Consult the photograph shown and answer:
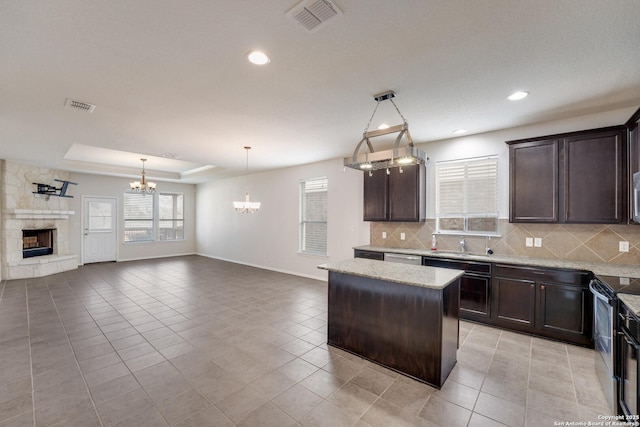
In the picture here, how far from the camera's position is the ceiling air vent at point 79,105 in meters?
3.11

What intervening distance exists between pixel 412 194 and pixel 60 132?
5627mm

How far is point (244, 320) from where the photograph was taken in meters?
3.94

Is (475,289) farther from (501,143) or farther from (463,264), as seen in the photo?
(501,143)

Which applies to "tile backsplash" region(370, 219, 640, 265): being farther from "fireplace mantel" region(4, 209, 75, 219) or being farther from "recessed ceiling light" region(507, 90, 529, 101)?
"fireplace mantel" region(4, 209, 75, 219)

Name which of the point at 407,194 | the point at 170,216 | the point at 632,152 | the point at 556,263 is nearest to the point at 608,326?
the point at 556,263

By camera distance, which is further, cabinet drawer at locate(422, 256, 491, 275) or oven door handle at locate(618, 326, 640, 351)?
cabinet drawer at locate(422, 256, 491, 275)

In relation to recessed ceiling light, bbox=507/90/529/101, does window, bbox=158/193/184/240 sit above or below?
below

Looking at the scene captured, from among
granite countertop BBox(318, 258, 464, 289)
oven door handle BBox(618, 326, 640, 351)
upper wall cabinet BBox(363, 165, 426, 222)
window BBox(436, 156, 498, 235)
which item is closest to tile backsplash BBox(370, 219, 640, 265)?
window BBox(436, 156, 498, 235)

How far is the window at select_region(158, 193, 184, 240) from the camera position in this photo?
32.4ft

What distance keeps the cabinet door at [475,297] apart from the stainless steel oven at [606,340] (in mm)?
1185

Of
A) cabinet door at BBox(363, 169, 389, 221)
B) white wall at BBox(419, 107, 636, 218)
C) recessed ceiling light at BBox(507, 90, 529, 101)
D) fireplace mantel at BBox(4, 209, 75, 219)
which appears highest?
recessed ceiling light at BBox(507, 90, 529, 101)

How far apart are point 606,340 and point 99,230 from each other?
1112 centimetres

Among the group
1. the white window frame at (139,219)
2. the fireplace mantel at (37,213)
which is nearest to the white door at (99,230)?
the white window frame at (139,219)

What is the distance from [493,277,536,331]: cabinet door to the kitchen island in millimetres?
1235
